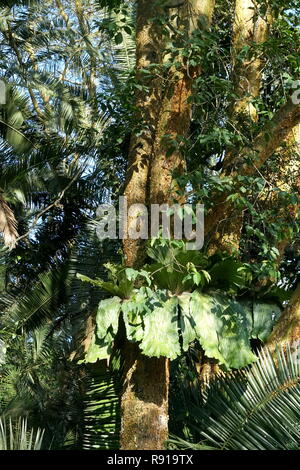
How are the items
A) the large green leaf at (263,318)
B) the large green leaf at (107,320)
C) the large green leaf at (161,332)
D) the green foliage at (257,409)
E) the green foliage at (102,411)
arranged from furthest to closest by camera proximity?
1. the green foliage at (102,411)
2. the large green leaf at (263,318)
3. the large green leaf at (107,320)
4. the large green leaf at (161,332)
5. the green foliage at (257,409)

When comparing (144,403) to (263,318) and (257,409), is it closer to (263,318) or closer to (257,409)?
(257,409)

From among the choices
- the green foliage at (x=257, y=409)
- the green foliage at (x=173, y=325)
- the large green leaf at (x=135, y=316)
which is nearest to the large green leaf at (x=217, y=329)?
the green foliage at (x=173, y=325)

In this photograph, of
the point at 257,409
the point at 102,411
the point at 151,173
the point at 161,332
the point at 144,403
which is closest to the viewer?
the point at 257,409

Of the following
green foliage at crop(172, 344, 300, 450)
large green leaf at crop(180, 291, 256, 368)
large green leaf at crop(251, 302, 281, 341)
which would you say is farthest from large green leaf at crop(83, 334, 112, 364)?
large green leaf at crop(251, 302, 281, 341)

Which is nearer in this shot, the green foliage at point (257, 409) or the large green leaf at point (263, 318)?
the green foliage at point (257, 409)

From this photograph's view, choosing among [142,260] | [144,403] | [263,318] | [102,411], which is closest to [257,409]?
[144,403]

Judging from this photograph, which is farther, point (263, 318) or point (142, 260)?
point (263, 318)

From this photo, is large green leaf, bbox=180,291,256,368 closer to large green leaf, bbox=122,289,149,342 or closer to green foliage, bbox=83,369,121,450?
large green leaf, bbox=122,289,149,342

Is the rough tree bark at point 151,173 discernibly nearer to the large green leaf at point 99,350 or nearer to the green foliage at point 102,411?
the large green leaf at point 99,350

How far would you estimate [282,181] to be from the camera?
24.6ft

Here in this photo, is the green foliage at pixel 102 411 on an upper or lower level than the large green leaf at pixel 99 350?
lower
